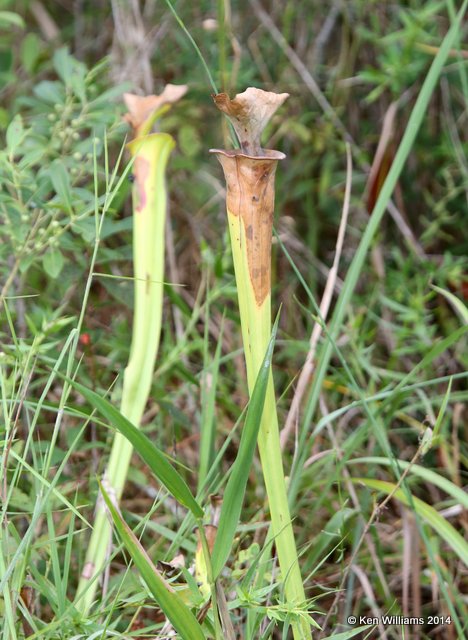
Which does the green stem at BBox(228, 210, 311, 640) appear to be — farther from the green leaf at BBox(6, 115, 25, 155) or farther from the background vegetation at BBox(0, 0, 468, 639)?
the green leaf at BBox(6, 115, 25, 155)

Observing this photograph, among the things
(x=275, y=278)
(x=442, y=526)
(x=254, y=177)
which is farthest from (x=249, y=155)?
(x=275, y=278)

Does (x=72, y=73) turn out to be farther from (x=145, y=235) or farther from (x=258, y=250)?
(x=258, y=250)

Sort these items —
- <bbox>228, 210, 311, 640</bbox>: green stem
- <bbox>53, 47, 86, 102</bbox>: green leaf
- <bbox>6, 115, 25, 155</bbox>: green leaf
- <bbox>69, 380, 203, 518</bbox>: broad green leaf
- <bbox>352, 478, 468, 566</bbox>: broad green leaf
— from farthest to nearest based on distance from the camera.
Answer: <bbox>53, 47, 86, 102</bbox>: green leaf → <bbox>6, 115, 25, 155</bbox>: green leaf → <bbox>352, 478, 468, 566</bbox>: broad green leaf → <bbox>228, 210, 311, 640</bbox>: green stem → <bbox>69, 380, 203, 518</bbox>: broad green leaf

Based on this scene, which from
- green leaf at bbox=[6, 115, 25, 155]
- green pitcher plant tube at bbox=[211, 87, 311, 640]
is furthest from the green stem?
green leaf at bbox=[6, 115, 25, 155]

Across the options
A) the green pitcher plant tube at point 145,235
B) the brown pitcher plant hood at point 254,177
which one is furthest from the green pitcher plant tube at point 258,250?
the green pitcher plant tube at point 145,235

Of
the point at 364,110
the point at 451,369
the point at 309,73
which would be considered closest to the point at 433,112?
the point at 364,110

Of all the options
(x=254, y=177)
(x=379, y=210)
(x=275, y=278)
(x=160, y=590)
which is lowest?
(x=275, y=278)

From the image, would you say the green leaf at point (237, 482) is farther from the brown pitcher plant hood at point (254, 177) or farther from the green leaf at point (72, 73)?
the green leaf at point (72, 73)

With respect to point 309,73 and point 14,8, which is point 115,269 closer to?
point 309,73
